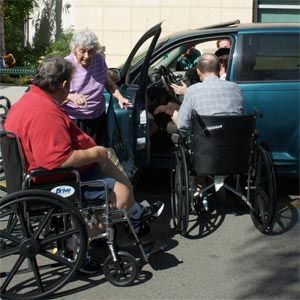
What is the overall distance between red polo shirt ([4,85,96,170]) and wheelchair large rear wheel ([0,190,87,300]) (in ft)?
0.77

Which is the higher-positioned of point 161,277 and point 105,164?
point 105,164

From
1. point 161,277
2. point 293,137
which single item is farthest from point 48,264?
point 293,137

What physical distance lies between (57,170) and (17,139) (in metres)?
0.31

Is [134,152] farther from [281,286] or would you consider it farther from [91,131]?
[281,286]

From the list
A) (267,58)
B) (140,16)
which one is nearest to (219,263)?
(267,58)

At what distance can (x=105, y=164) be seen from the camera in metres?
3.96

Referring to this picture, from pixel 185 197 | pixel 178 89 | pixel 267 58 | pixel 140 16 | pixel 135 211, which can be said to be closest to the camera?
pixel 135 211

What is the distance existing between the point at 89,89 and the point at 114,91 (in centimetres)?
28

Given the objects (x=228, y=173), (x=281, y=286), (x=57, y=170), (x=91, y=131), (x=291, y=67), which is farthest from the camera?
(x=291, y=67)

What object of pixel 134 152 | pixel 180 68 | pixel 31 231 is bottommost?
pixel 31 231

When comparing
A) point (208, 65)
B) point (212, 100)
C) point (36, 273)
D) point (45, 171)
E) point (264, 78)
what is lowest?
point (36, 273)

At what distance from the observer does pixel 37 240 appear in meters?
3.52

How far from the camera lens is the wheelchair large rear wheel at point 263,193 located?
4.48 meters

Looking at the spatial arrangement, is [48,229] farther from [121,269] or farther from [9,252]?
[121,269]
